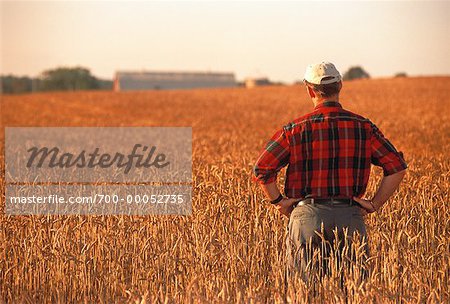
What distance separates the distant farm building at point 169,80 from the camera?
8700 centimetres

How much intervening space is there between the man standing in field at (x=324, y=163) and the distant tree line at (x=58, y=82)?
321 feet

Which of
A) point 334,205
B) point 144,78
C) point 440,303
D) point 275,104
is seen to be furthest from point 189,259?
point 144,78

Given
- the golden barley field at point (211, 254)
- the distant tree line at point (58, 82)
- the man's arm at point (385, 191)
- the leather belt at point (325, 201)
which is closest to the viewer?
the leather belt at point (325, 201)

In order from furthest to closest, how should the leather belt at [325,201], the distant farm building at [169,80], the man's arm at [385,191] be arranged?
the distant farm building at [169,80] < the man's arm at [385,191] < the leather belt at [325,201]

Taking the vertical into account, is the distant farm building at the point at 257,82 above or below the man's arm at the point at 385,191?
→ above

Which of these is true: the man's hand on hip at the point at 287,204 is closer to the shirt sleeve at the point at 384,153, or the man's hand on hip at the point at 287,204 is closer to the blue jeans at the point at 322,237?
the blue jeans at the point at 322,237

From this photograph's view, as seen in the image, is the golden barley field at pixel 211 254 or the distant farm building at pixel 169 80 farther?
the distant farm building at pixel 169 80

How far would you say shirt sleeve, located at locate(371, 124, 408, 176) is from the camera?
16.8 feet

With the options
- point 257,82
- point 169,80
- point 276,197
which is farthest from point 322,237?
point 257,82

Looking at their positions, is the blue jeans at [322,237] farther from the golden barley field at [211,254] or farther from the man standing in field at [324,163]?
the golden barley field at [211,254]

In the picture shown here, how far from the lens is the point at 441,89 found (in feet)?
145

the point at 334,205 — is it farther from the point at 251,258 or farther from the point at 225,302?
the point at 251,258

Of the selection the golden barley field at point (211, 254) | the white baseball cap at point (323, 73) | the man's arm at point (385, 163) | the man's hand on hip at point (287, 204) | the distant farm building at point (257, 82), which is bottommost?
the golden barley field at point (211, 254)

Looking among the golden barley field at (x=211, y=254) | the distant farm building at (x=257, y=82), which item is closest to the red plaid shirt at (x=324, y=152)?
the golden barley field at (x=211, y=254)
